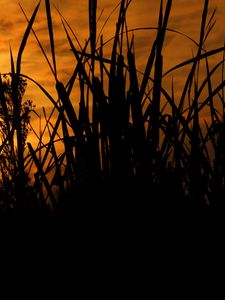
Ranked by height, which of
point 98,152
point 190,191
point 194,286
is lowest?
point 194,286

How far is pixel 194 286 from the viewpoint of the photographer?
120 centimetres

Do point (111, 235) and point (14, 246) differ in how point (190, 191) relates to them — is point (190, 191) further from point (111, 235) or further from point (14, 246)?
point (14, 246)

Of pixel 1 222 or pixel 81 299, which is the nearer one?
pixel 81 299

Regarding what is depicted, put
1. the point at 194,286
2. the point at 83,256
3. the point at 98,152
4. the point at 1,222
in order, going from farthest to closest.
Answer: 1. the point at 1,222
2. the point at 98,152
3. the point at 83,256
4. the point at 194,286

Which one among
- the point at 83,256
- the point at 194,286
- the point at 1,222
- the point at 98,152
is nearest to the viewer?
the point at 194,286

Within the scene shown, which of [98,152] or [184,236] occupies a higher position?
[98,152]

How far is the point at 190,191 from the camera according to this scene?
55.6 inches

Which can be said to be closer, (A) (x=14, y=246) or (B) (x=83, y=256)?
(B) (x=83, y=256)

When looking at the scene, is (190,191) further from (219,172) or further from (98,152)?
(98,152)

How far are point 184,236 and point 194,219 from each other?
0.16ft

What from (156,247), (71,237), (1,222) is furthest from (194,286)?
(1,222)

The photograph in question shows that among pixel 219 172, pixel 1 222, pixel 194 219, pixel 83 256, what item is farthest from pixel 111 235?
pixel 1 222

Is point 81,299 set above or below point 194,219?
below

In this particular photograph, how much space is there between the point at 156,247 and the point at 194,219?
0.12m
